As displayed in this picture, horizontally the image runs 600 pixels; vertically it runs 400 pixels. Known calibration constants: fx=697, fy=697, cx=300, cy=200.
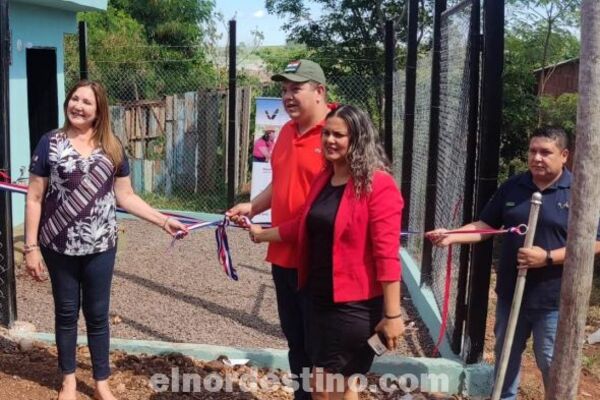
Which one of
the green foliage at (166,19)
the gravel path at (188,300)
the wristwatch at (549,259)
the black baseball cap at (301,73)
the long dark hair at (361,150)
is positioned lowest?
the gravel path at (188,300)

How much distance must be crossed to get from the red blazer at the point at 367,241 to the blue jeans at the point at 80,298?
4.64 feet

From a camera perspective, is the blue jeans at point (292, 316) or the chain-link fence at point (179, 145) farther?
the chain-link fence at point (179, 145)

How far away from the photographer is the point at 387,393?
429 cm

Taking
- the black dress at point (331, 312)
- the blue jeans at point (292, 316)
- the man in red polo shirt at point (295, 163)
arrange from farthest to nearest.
Result: the blue jeans at point (292, 316) < the man in red polo shirt at point (295, 163) < the black dress at point (331, 312)

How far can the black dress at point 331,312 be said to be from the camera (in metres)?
3.02

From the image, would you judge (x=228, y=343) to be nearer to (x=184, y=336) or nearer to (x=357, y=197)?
(x=184, y=336)

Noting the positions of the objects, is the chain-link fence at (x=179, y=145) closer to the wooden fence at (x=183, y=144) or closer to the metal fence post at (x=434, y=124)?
the wooden fence at (x=183, y=144)

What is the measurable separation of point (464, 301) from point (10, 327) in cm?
313

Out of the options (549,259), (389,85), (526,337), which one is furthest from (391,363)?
(389,85)

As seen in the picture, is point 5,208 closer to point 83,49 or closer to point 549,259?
point 549,259

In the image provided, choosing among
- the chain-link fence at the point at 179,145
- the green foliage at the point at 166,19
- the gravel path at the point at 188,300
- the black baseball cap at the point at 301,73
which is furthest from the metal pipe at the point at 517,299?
the green foliage at the point at 166,19

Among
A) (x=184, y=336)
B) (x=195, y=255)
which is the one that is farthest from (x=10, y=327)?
(x=195, y=255)

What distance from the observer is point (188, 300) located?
6.19 metres

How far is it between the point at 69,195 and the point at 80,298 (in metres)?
0.65
